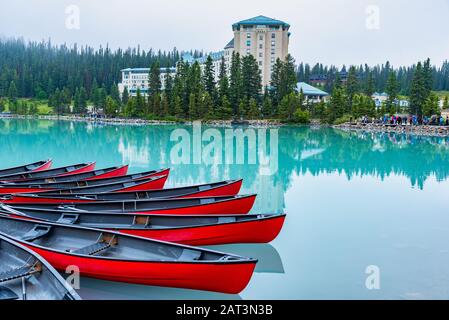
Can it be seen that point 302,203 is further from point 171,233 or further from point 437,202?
point 171,233

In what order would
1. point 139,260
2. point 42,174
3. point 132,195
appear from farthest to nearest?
point 42,174, point 132,195, point 139,260

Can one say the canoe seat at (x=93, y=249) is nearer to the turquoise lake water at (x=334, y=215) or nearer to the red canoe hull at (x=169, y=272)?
the red canoe hull at (x=169, y=272)

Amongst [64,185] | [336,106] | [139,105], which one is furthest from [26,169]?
[139,105]

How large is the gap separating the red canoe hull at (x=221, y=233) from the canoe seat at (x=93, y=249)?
0.66 meters

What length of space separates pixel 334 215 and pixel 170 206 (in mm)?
3700

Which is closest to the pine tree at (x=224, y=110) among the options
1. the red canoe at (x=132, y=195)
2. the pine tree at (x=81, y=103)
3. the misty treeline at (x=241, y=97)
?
the misty treeline at (x=241, y=97)

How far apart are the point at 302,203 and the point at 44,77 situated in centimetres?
7058

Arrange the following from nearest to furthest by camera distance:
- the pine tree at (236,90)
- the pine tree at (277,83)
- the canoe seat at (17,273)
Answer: the canoe seat at (17,273)
the pine tree at (236,90)
the pine tree at (277,83)

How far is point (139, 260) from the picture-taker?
529 centimetres

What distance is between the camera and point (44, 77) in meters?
72.9

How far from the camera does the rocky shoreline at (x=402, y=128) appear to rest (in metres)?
32.8

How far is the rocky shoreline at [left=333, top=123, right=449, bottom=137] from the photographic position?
3278 cm

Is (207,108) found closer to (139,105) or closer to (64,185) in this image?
(139,105)

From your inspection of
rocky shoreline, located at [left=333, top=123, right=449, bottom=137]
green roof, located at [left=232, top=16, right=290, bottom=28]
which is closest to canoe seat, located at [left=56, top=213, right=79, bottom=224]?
rocky shoreline, located at [left=333, top=123, right=449, bottom=137]
